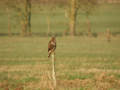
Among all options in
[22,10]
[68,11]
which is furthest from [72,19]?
[22,10]

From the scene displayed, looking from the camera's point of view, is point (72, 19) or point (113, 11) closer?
point (72, 19)

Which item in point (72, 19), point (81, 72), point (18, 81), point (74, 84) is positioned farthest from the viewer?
point (72, 19)

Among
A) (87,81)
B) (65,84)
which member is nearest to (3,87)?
(65,84)

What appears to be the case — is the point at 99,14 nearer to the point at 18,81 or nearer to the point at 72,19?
the point at 72,19

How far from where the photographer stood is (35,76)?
663 inches

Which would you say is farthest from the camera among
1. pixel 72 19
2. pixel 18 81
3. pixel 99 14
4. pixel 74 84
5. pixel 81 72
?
pixel 99 14

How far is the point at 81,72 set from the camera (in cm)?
1853

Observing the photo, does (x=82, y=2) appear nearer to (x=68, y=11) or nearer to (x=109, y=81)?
(x=68, y=11)

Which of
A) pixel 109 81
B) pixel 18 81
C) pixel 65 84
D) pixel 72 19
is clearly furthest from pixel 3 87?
pixel 72 19

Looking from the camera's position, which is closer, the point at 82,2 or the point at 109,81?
the point at 109,81

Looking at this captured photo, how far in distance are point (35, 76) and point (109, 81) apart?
337 cm

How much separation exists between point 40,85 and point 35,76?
9.80 feet

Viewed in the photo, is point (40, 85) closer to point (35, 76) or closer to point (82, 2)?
point (35, 76)

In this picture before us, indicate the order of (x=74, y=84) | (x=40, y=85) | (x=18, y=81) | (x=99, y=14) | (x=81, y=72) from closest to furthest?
1. (x=40, y=85)
2. (x=74, y=84)
3. (x=18, y=81)
4. (x=81, y=72)
5. (x=99, y=14)
